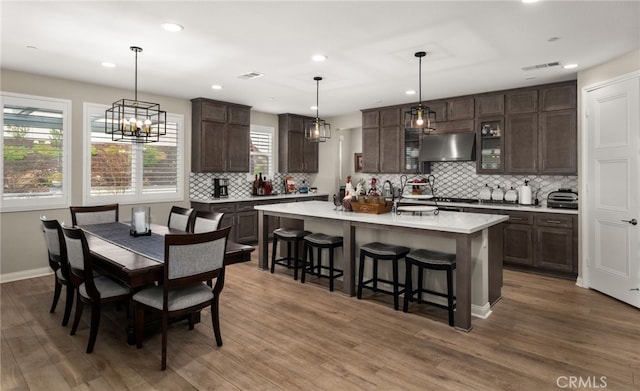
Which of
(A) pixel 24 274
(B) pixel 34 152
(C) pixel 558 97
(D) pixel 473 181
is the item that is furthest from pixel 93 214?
(C) pixel 558 97

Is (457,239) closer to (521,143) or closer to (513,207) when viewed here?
(513,207)

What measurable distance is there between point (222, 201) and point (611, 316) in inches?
216

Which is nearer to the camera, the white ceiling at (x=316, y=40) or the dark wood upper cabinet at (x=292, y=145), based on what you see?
the white ceiling at (x=316, y=40)

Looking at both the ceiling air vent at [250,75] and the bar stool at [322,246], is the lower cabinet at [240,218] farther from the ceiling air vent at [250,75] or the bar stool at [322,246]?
the ceiling air vent at [250,75]

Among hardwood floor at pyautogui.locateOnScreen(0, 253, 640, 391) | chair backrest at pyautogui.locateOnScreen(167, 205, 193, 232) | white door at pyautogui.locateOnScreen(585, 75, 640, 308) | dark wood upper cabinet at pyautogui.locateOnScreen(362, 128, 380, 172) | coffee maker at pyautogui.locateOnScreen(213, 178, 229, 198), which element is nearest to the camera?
hardwood floor at pyautogui.locateOnScreen(0, 253, 640, 391)

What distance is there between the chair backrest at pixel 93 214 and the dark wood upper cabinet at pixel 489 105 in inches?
217

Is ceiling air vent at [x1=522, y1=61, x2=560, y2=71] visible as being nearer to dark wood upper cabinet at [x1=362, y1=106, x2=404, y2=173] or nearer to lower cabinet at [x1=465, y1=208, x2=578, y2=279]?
lower cabinet at [x1=465, y1=208, x2=578, y2=279]

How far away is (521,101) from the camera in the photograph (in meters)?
5.38

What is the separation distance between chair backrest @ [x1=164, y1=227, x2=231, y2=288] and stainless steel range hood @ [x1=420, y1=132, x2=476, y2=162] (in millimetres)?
4382

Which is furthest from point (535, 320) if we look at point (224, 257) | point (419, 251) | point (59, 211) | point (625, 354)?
point (59, 211)

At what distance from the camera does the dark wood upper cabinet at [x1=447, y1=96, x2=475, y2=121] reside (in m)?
5.88

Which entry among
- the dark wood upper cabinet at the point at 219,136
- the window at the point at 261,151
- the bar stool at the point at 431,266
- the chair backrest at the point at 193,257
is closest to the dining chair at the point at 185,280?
the chair backrest at the point at 193,257

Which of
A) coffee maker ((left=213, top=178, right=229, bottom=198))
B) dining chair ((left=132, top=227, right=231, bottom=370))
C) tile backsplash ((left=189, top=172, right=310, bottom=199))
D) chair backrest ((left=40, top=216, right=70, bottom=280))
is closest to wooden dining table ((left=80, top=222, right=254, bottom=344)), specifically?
dining chair ((left=132, top=227, right=231, bottom=370))

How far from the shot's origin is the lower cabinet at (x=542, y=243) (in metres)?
4.72
